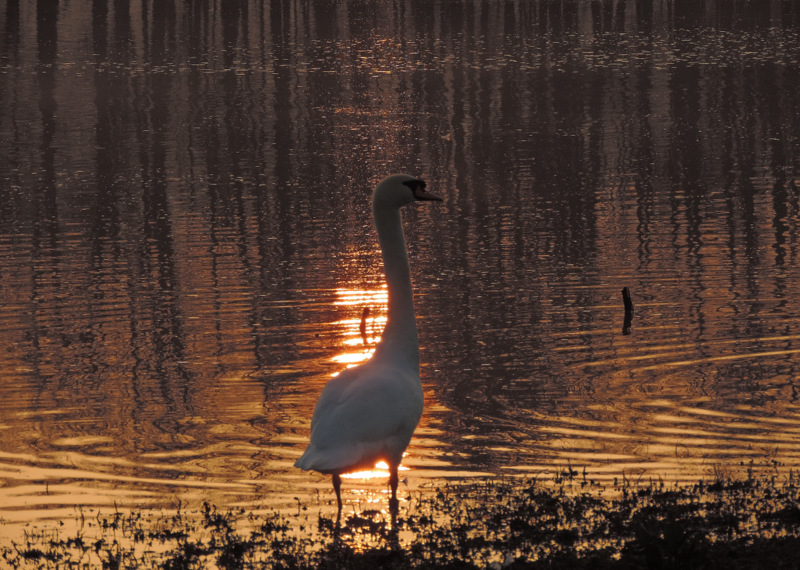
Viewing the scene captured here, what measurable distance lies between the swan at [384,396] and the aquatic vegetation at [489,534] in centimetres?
56

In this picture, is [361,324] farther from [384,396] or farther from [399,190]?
[384,396]

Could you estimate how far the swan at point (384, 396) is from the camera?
991 centimetres

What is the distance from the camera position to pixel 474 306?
21.3 m

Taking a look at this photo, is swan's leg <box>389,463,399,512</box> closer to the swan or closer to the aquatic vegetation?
the swan

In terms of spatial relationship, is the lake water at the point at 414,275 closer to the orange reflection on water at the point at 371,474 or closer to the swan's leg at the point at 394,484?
the orange reflection on water at the point at 371,474

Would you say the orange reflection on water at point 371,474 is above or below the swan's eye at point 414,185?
below

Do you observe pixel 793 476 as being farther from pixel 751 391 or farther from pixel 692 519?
pixel 751 391

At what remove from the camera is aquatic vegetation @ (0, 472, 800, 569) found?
8609mm

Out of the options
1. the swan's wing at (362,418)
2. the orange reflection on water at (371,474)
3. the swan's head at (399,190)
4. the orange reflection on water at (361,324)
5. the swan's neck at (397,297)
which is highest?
the swan's head at (399,190)

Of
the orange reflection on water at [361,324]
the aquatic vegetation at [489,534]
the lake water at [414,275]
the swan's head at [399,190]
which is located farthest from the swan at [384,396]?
the orange reflection on water at [361,324]

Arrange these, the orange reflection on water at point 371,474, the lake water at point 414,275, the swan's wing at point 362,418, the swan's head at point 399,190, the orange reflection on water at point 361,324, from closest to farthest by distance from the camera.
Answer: the swan's wing at point 362,418 < the swan's head at point 399,190 < the orange reflection on water at point 371,474 < the lake water at point 414,275 < the orange reflection on water at point 361,324

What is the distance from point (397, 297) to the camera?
1117cm

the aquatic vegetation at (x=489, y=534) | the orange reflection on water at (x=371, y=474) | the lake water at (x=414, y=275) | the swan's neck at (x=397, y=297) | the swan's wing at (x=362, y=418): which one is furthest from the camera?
the lake water at (x=414, y=275)

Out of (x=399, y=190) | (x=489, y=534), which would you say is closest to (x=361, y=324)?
(x=399, y=190)
